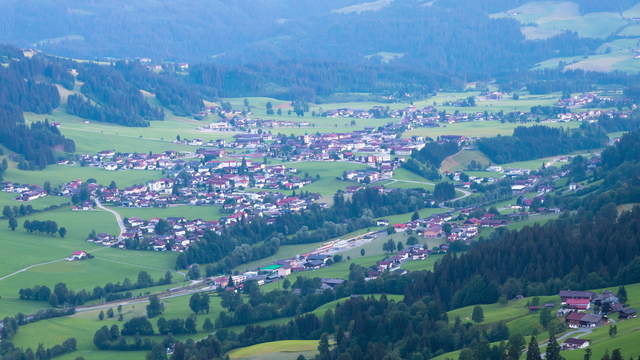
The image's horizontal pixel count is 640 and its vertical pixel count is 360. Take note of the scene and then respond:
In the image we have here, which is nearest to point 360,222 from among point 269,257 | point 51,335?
point 269,257

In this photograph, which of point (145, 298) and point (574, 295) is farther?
point (145, 298)

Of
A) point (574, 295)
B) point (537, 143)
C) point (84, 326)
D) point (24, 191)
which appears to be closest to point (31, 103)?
point (24, 191)

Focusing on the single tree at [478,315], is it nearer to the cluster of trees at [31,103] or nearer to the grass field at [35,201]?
the grass field at [35,201]

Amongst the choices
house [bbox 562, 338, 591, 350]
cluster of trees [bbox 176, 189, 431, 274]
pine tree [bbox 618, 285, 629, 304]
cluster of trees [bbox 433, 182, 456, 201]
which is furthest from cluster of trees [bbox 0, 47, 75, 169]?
house [bbox 562, 338, 591, 350]

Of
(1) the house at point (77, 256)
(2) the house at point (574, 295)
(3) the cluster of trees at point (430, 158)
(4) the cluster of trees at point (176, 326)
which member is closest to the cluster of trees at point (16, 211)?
(1) the house at point (77, 256)

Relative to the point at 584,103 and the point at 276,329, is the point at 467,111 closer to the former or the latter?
the point at 584,103

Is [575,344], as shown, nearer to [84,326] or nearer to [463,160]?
[84,326]

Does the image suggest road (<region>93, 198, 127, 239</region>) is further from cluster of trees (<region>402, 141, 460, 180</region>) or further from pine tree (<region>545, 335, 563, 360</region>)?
pine tree (<region>545, 335, 563, 360</region>)
